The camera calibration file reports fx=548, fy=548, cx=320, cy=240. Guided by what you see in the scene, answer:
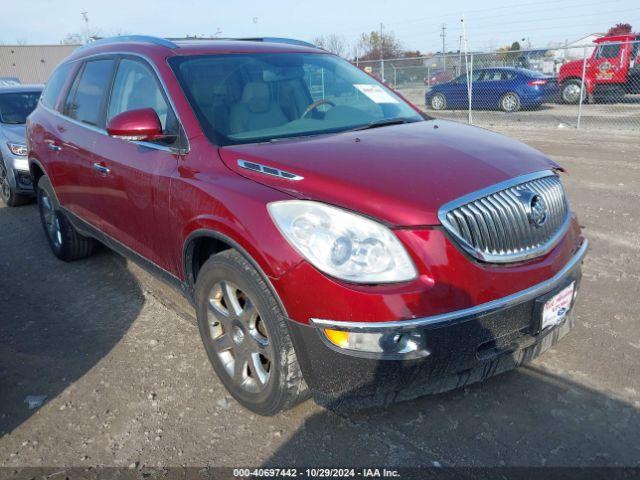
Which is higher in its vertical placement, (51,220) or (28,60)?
(28,60)

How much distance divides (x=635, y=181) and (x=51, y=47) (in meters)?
46.1

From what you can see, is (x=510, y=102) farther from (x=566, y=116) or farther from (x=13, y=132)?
(x=13, y=132)

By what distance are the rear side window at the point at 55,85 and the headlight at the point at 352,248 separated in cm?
352

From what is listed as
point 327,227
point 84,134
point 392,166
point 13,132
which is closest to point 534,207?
point 392,166

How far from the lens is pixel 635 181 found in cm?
739

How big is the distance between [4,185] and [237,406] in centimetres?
643

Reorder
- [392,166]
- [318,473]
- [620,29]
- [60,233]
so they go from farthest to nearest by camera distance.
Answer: [620,29] → [60,233] → [392,166] → [318,473]

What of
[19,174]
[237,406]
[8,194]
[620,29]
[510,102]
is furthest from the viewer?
[620,29]

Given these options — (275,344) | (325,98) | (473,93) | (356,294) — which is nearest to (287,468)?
(275,344)

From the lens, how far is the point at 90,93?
4219 mm

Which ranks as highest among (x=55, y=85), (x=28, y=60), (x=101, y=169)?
(x=28, y=60)

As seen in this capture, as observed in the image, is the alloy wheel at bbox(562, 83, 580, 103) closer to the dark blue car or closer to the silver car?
the dark blue car

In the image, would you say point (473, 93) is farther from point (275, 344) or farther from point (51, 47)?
point (51, 47)

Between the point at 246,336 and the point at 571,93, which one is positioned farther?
the point at 571,93
